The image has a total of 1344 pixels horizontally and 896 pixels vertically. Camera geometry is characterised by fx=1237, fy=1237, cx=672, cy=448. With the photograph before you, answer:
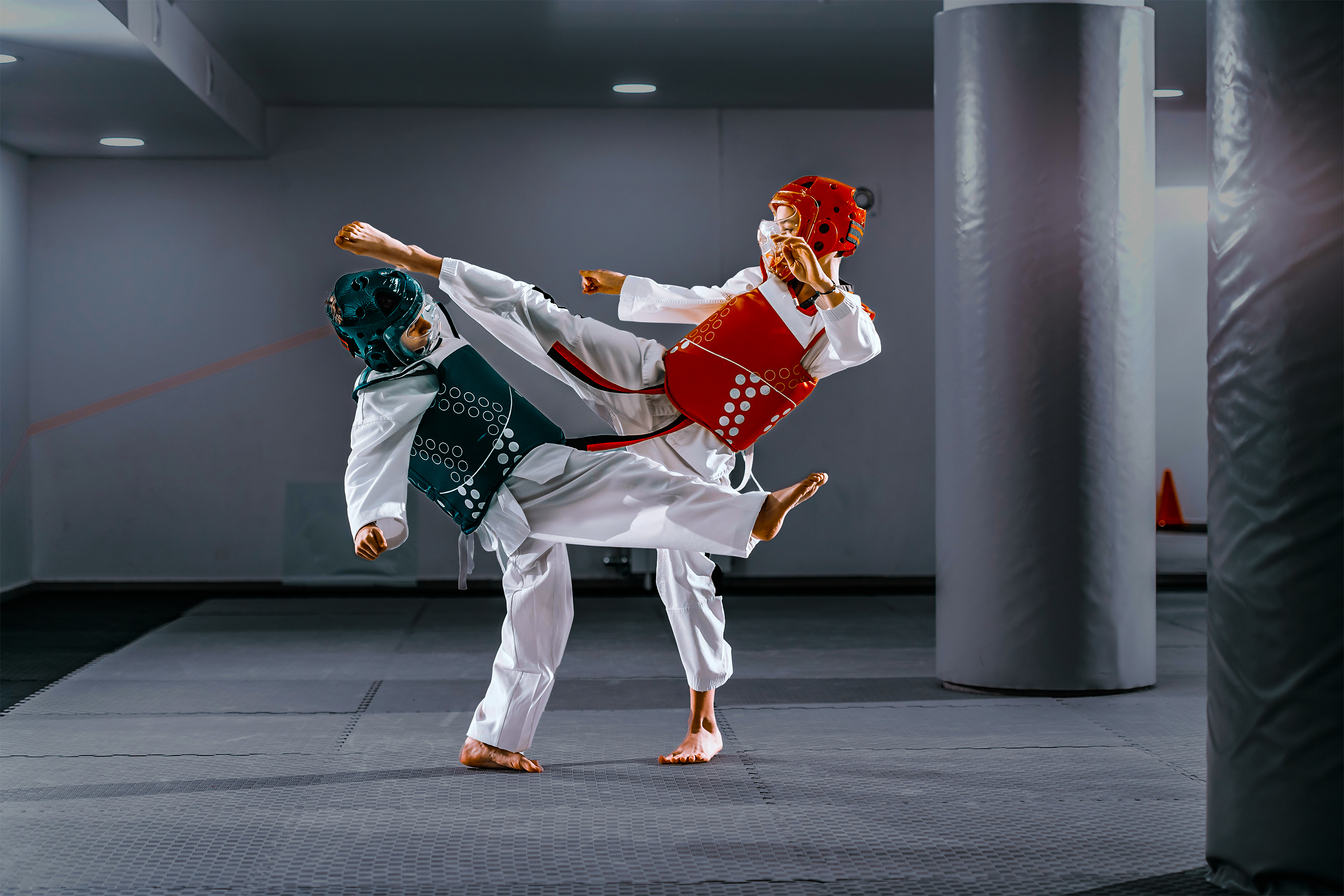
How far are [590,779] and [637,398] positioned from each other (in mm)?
997

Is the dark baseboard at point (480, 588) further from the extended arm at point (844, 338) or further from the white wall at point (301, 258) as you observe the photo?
the extended arm at point (844, 338)

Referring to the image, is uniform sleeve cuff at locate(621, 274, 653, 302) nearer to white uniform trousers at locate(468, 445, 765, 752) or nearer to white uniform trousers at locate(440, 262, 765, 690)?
white uniform trousers at locate(440, 262, 765, 690)

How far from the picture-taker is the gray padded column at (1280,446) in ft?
7.00

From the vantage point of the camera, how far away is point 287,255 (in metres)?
7.35

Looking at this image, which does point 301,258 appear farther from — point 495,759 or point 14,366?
point 495,759

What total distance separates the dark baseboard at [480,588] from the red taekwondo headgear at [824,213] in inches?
162

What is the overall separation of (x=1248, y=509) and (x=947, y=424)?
7.38 ft

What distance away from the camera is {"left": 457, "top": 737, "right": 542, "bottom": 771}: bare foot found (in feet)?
10.8

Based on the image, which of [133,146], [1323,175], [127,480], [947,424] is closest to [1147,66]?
[947,424]

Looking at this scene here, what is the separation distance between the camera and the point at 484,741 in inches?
130

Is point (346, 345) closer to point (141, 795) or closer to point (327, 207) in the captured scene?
point (141, 795)

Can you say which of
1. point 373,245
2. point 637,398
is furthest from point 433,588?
point 373,245

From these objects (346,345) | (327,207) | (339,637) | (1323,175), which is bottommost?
(339,637)

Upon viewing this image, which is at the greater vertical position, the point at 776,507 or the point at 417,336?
the point at 417,336
